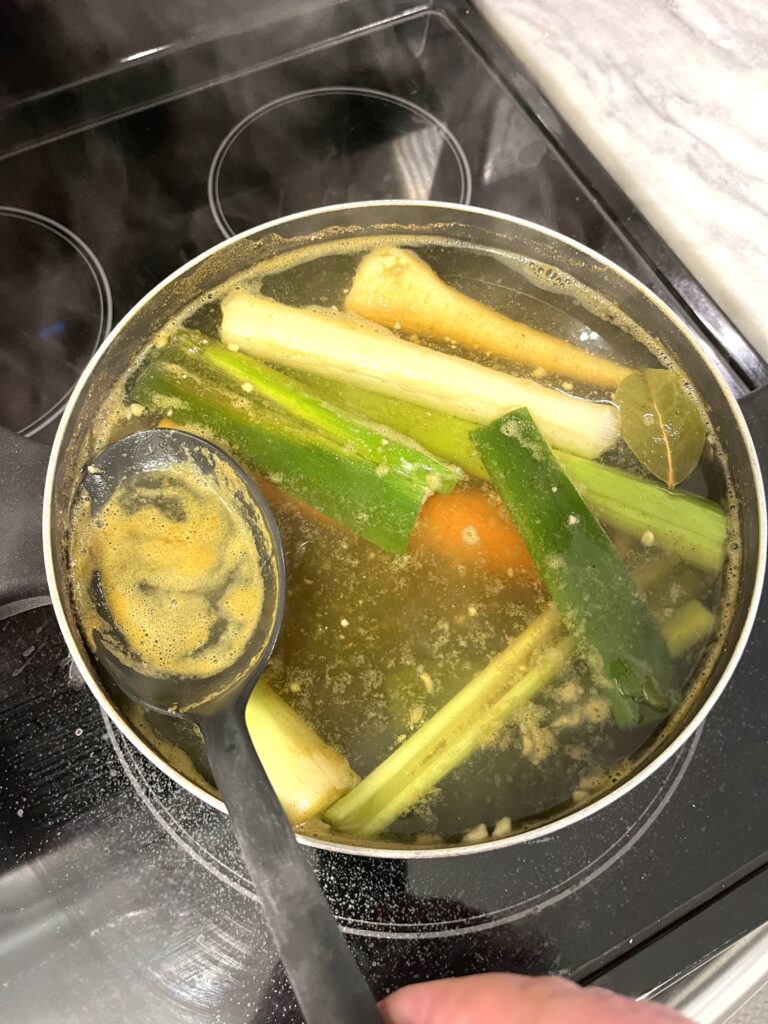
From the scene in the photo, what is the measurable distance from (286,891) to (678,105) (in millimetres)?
1272

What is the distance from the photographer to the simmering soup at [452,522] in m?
0.74

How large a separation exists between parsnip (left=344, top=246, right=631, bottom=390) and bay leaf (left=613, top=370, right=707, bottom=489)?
4 cm

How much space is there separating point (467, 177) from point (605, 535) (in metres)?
0.64

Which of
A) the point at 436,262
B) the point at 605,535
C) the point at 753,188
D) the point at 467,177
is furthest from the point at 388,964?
the point at 753,188

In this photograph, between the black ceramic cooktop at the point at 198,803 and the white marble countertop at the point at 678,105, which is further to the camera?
the white marble countertop at the point at 678,105

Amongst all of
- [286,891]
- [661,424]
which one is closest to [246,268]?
[661,424]

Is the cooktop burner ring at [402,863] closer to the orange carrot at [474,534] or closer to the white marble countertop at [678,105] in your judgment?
the orange carrot at [474,534]

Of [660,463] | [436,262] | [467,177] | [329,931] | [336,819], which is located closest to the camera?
[329,931]

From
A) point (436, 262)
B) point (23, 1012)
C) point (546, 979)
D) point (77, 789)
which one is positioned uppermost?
point (436, 262)

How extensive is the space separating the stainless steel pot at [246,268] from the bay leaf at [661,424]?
3cm

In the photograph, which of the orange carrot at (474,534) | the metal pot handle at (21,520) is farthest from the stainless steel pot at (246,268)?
the orange carrot at (474,534)

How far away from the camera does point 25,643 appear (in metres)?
0.87

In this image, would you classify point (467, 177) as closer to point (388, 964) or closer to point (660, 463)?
point (660, 463)

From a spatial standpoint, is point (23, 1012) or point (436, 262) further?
point (436, 262)
